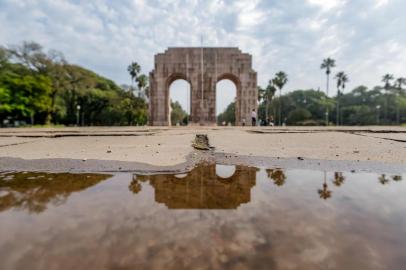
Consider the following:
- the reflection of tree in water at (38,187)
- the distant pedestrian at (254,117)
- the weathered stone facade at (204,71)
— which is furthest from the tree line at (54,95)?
the reflection of tree in water at (38,187)

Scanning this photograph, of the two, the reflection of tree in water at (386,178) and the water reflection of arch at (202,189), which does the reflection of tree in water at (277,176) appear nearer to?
the water reflection of arch at (202,189)

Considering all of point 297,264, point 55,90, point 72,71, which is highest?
point 72,71

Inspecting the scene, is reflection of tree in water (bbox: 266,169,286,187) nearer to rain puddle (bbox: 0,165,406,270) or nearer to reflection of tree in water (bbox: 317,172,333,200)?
rain puddle (bbox: 0,165,406,270)

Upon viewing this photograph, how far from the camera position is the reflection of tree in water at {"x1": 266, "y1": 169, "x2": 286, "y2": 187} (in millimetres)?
2145

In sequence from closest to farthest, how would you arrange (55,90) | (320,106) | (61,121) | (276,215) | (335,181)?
(276,215) < (335,181) < (55,90) < (61,121) < (320,106)

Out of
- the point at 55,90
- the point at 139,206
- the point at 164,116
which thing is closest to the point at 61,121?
the point at 55,90

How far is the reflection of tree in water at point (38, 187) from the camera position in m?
1.54

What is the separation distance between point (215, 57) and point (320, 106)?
46.0m

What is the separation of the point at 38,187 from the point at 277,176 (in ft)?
6.95

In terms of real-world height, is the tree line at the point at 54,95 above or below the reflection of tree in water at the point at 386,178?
above

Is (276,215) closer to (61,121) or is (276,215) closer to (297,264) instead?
(297,264)

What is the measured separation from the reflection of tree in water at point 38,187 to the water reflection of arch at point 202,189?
1.73ft

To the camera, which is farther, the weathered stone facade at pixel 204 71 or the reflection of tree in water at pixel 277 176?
the weathered stone facade at pixel 204 71

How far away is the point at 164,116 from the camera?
2539cm
